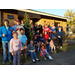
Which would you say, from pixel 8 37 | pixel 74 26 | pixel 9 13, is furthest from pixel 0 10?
pixel 74 26

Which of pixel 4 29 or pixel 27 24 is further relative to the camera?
pixel 27 24

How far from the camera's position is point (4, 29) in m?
3.12

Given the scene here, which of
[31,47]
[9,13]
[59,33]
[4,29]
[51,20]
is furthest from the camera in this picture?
[51,20]

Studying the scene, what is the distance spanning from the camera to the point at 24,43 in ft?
10.7

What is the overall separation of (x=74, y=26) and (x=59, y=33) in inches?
1002

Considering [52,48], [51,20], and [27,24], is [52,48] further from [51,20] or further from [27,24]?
[51,20]

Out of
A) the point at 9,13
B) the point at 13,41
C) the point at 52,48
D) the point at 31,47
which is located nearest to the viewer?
the point at 13,41

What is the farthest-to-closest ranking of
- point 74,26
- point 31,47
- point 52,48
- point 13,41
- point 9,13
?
point 74,26 < point 9,13 < point 52,48 < point 31,47 < point 13,41

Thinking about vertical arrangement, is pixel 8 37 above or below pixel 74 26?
below

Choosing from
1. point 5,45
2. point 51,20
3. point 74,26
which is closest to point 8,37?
point 5,45

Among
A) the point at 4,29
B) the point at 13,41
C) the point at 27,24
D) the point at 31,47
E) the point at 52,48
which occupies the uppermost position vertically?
the point at 27,24

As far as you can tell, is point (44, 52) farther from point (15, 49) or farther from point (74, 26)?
point (74, 26)

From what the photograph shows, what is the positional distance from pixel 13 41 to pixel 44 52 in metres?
2.07

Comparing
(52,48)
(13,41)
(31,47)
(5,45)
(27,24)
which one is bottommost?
(52,48)
